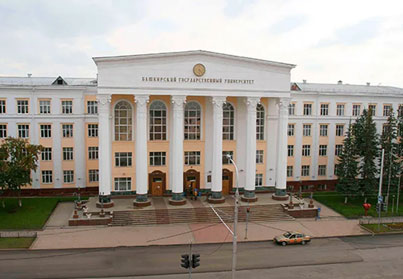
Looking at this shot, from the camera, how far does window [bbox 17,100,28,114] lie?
39062 millimetres

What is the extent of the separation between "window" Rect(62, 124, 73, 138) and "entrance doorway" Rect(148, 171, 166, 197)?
11004 millimetres

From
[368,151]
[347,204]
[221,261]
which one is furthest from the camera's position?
[347,204]

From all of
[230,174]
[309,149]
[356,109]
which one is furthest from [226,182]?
[356,109]

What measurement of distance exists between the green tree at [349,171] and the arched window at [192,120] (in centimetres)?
1658

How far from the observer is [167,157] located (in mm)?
38281

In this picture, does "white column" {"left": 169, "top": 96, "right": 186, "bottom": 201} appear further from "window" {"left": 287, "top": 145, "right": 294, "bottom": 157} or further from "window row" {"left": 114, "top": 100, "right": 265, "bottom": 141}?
"window" {"left": 287, "top": 145, "right": 294, "bottom": 157}

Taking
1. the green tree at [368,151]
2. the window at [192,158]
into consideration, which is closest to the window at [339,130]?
the green tree at [368,151]

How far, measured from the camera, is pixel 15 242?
2606 centimetres

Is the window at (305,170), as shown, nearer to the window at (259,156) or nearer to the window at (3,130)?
the window at (259,156)

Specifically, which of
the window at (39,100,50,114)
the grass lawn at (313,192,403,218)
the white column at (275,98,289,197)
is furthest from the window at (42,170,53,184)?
the grass lawn at (313,192,403,218)

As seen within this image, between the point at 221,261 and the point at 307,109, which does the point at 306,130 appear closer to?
the point at 307,109

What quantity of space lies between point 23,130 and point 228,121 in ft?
76.6

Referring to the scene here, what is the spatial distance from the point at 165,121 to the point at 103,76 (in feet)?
27.8

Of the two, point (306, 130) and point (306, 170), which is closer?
point (306, 130)
